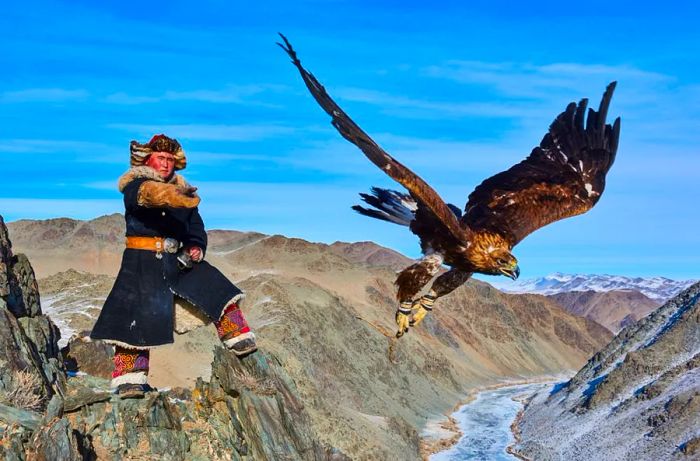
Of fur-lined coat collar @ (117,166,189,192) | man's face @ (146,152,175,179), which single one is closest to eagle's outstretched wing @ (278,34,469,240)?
fur-lined coat collar @ (117,166,189,192)

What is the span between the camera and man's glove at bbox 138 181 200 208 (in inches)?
312

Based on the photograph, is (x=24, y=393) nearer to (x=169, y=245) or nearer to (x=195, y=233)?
(x=169, y=245)

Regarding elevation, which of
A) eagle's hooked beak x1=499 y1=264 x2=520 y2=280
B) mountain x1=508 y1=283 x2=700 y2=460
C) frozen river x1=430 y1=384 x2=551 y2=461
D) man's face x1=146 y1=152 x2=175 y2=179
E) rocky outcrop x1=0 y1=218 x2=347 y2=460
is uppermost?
man's face x1=146 y1=152 x2=175 y2=179

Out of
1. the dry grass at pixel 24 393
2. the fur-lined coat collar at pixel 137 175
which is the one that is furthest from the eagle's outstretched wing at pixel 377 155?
the dry grass at pixel 24 393

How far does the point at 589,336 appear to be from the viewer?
12725 cm

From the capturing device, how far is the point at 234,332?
9.48 m

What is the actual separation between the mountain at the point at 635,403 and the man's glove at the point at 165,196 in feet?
123

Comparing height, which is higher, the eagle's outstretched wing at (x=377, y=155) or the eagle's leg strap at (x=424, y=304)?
the eagle's outstretched wing at (x=377, y=155)

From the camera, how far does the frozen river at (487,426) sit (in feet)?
158

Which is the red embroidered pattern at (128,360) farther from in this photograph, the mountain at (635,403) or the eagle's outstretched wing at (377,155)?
the mountain at (635,403)

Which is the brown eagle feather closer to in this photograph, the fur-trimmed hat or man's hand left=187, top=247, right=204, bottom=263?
the fur-trimmed hat

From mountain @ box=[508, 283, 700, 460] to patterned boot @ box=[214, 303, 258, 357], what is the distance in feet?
116

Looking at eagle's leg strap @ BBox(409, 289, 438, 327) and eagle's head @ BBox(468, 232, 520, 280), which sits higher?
eagle's head @ BBox(468, 232, 520, 280)

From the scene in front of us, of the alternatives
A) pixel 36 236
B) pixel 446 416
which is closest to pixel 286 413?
pixel 446 416
